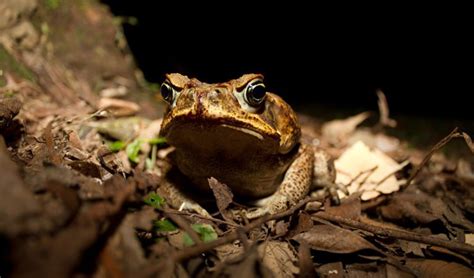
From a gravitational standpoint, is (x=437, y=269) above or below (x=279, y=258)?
above

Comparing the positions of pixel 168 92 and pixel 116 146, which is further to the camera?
pixel 116 146

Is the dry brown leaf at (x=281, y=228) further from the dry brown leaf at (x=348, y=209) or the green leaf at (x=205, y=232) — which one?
the dry brown leaf at (x=348, y=209)

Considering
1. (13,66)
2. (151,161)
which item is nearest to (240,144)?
(151,161)

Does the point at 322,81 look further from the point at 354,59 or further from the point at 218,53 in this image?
the point at 218,53

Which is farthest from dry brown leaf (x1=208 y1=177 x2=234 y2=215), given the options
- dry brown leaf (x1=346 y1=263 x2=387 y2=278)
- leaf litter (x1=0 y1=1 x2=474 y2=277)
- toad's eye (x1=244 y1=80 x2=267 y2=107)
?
dry brown leaf (x1=346 y1=263 x2=387 y2=278)

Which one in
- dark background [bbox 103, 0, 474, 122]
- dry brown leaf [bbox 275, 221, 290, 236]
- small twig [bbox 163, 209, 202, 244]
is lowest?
small twig [bbox 163, 209, 202, 244]

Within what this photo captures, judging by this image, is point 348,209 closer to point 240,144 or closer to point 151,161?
point 240,144

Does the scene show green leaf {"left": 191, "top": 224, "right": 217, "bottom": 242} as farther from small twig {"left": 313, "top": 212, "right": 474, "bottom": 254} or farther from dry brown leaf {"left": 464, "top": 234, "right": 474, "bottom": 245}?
dry brown leaf {"left": 464, "top": 234, "right": 474, "bottom": 245}
